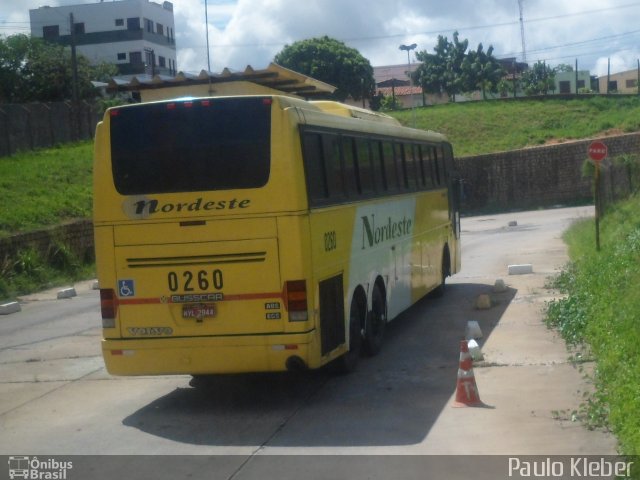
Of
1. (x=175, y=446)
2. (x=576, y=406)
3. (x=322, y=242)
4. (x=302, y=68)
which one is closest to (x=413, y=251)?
(x=322, y=242)

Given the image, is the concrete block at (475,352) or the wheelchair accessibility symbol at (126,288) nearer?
the wheelchair accessibility symbol at (126,288)

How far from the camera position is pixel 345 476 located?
289 inches

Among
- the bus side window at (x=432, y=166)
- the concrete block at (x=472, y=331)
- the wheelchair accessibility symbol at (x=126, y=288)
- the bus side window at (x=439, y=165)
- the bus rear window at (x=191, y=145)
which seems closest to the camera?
the bus rear window at (x=191, y=145)

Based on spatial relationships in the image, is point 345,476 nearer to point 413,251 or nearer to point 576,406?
point 576,406

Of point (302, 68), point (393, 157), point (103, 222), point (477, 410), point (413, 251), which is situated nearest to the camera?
point (477, 410)

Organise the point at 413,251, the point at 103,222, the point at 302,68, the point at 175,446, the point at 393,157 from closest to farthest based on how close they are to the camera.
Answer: the point at 175,446, the point at 103,222, the point at 393,157, the point at 413,251, the point at 302,68

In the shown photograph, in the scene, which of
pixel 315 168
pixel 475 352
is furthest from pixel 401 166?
pixel 315 168

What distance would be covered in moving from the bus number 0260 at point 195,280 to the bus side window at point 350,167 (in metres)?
2.43

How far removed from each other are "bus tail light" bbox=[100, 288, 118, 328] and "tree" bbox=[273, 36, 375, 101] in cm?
6291

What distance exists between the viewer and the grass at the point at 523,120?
53.4m

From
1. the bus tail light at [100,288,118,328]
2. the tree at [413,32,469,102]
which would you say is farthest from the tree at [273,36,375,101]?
the bus tail light at [100,288,118,328]

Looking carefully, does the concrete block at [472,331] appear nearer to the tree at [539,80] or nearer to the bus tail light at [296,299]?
the bus tail light at [296,299]

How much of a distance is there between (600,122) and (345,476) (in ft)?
168

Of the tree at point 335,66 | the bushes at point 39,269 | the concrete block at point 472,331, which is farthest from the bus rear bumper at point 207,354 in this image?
the tree at point 335,66
